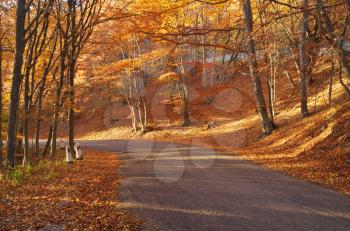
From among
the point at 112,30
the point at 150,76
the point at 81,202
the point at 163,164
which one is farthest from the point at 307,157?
the point at 150,76

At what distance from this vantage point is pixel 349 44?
1388 cm

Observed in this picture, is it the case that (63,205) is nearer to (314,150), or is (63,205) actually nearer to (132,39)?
(314,150)

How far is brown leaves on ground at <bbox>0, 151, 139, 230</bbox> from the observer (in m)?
6.85

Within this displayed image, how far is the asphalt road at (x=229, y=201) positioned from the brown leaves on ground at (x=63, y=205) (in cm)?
47

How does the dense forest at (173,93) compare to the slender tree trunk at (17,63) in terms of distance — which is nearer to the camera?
the dense forest at (173,93)

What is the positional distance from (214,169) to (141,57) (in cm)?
1552

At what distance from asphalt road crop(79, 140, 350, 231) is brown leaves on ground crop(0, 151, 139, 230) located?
0.47 meters

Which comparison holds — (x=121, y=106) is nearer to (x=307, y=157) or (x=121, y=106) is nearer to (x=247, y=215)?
(x=307, y=157)

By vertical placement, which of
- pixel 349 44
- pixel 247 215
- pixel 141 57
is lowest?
pixel 247 215

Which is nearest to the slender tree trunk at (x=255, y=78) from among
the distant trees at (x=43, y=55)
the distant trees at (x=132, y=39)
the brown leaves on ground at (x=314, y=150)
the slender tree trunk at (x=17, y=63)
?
the distant trees at (x=132, y=39)

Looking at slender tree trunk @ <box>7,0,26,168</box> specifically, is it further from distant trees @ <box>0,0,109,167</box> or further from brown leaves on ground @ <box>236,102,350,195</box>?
brown leaves on ground @ <box>236,102,350,195</box>

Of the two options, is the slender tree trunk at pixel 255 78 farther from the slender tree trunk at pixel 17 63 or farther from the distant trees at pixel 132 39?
the slender tree trunk at pixel 17 63

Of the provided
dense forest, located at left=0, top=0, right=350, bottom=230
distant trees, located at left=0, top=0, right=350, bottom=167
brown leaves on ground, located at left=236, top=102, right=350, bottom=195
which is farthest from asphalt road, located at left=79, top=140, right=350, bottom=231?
distant trees, located at left=0, top=0, right=350, bottom=167

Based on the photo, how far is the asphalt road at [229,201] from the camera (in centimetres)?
674
